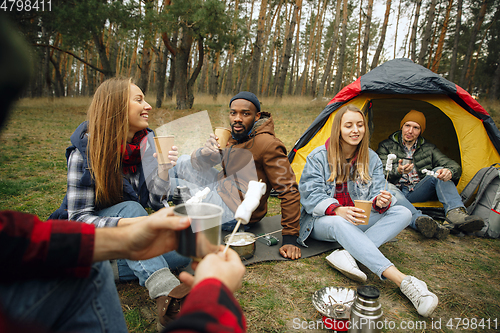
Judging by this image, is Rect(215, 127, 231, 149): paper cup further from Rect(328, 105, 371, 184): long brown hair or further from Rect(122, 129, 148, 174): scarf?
Rect(328, 105, 371, 184): long brown hair

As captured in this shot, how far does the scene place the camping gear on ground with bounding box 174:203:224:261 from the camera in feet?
3.19

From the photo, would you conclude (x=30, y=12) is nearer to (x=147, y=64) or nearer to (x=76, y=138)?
(x=147, y=64)

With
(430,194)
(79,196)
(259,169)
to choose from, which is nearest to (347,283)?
(259,169)

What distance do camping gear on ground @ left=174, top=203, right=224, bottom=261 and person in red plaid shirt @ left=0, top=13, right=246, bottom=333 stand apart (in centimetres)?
4

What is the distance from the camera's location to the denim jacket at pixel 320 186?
2.63 m

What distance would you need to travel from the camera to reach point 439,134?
15.9 ft

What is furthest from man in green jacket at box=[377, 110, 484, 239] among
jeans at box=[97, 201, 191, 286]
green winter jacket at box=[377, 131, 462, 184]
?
jeans at box=[97, 201, 191, 286]

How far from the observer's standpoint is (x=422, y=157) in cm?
386

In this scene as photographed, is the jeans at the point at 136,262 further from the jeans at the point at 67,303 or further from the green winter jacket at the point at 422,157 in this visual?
the green winter jacket at the point at 422,157

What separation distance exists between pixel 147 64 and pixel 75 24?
338cm

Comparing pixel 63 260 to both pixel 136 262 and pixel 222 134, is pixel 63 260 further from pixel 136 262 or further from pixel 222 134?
pixel 222 134

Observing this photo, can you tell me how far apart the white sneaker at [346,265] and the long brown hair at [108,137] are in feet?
5.87

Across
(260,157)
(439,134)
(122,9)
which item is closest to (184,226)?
(260,157)

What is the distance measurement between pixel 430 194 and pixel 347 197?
188cm
